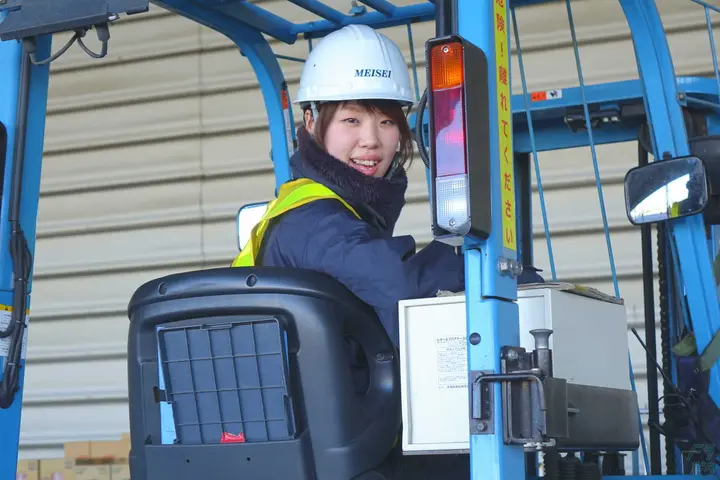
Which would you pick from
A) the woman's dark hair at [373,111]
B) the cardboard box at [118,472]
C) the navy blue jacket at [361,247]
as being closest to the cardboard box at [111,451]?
the cardboard box at [118,472]

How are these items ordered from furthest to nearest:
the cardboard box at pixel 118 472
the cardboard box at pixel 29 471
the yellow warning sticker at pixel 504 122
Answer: the cardboard box at pixel 29 471
the cardboard box at pixel 118 472
the yellow warning sticker at pixel 504 122

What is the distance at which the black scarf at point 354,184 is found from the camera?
311 cm

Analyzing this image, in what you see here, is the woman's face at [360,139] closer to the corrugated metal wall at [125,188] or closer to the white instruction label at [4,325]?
the white instruction label at [4,325]

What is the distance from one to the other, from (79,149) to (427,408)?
23.5 ft

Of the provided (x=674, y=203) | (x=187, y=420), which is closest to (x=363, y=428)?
(x=187, y=420)

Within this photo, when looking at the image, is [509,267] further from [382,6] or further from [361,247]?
[382,6]

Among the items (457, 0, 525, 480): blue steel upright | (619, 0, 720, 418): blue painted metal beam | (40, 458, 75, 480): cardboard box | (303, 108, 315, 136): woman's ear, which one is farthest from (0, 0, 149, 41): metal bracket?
(40, 458, 75, 480): cardboard box

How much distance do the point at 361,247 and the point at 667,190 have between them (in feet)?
3.22

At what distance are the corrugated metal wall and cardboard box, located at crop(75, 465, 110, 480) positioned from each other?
872mm

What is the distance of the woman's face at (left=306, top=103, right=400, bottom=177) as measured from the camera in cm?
331

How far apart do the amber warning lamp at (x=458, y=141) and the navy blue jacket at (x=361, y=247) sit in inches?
16.2

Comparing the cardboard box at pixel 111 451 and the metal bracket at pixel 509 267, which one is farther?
the cardboard box at pixel 111 451

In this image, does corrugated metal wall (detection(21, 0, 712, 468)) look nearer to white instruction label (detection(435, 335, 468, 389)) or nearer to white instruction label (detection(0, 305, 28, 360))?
white instruction label (detection(0, 305, 28, 360))

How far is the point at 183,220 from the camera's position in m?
8.83
